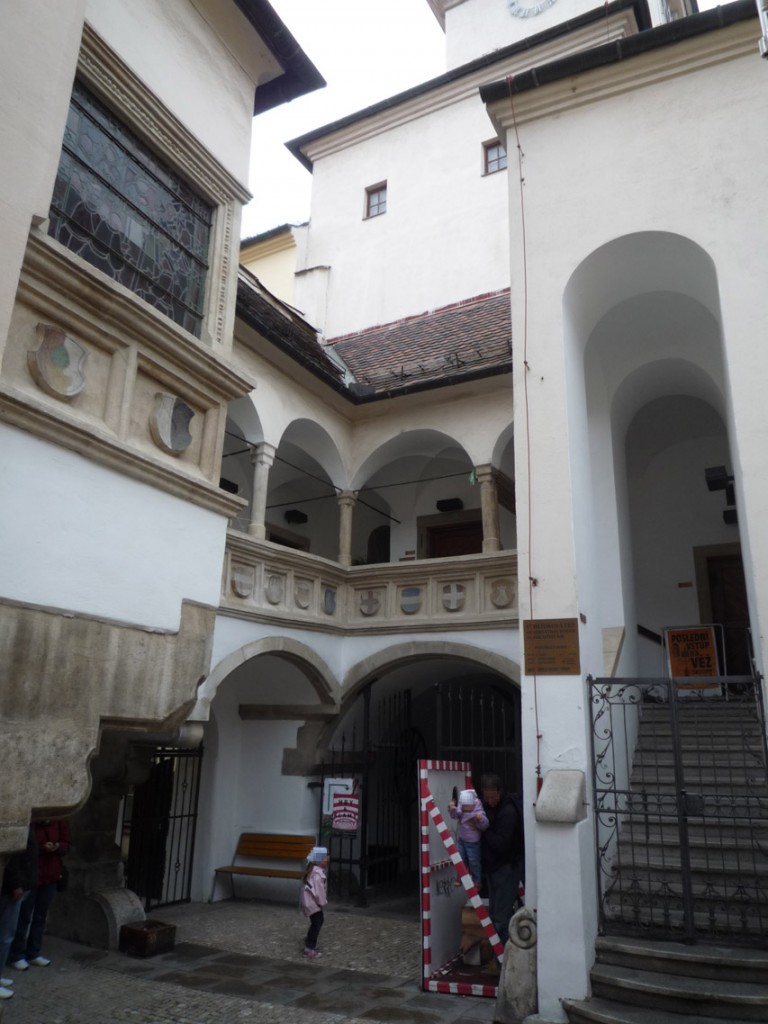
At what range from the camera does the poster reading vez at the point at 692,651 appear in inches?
415

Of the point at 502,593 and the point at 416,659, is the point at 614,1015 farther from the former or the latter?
the point at 416,659

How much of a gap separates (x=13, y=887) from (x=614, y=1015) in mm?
4178

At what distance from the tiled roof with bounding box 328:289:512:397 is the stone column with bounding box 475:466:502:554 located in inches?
57.9

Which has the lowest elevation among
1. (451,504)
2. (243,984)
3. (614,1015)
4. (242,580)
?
(243,984)

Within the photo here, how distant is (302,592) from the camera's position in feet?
37.1

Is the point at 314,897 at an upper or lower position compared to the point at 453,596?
lower

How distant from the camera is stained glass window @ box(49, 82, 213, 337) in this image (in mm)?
5633

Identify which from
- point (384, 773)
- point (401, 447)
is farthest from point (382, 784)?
point (401, 447)

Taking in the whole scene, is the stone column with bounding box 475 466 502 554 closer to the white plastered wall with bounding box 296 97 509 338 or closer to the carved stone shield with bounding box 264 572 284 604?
the carved stone shield with bounding box 264 572 284 604

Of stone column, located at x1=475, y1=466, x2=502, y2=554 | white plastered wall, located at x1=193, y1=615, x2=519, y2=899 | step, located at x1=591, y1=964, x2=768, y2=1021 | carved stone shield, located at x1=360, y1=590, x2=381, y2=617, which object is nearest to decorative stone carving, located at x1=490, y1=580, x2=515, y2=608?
white plastered wall, located at x1=193, y1=615, x2=519, y2=899

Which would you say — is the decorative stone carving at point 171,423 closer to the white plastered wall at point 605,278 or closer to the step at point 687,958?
the white plastered wall at point 605,278

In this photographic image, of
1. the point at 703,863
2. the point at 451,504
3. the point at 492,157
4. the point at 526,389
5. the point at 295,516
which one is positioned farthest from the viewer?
the point at 492,157

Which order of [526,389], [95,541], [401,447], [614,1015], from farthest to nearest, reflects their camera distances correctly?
1. [401,447]
2. [526,389]
3. [614,1015]
4. [95,541]

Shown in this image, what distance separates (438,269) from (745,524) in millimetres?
11697
